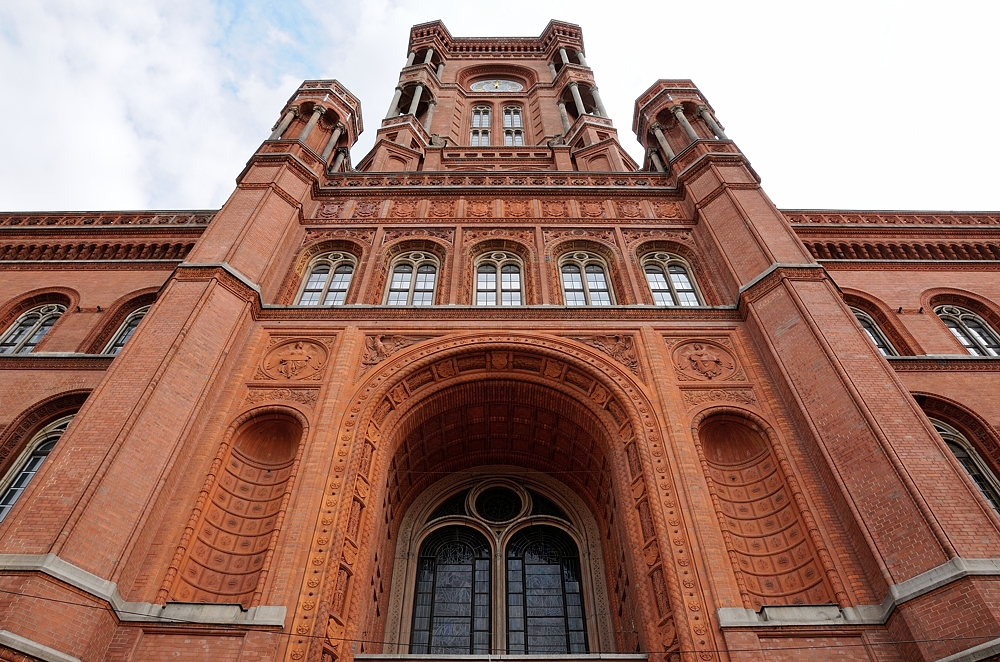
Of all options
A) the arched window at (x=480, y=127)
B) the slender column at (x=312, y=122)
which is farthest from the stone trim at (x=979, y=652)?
the arched window at (x=480, y=127)

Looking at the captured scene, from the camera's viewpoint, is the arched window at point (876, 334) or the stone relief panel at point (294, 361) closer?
the stone relief panel at point (294, 361)

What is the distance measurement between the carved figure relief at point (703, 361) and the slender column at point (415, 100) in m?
18.3

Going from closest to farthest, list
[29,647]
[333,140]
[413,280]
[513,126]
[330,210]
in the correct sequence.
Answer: [29,647], [413,280], [330,210], [333,140], [513,126]

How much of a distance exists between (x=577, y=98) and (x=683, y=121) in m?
11.0

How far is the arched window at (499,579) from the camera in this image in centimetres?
1059

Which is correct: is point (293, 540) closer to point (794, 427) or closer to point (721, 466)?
point (721, 466)

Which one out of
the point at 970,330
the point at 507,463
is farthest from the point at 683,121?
the point at 507,463

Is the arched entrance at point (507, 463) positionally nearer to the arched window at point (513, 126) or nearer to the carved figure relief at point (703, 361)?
the carved figure relief at point (703, 361)

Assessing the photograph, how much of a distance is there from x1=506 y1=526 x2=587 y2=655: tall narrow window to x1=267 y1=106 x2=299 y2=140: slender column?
469 inches

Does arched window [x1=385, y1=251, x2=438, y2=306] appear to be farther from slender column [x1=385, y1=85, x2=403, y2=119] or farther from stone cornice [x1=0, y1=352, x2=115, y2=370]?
slender column [x1=385, y1=85, x2=403, y2=119]

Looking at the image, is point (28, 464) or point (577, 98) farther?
point (577, 98)

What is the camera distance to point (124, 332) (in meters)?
14.5

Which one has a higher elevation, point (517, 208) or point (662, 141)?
point (662, 141)

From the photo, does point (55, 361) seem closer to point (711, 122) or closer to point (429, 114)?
point (711, 122)
